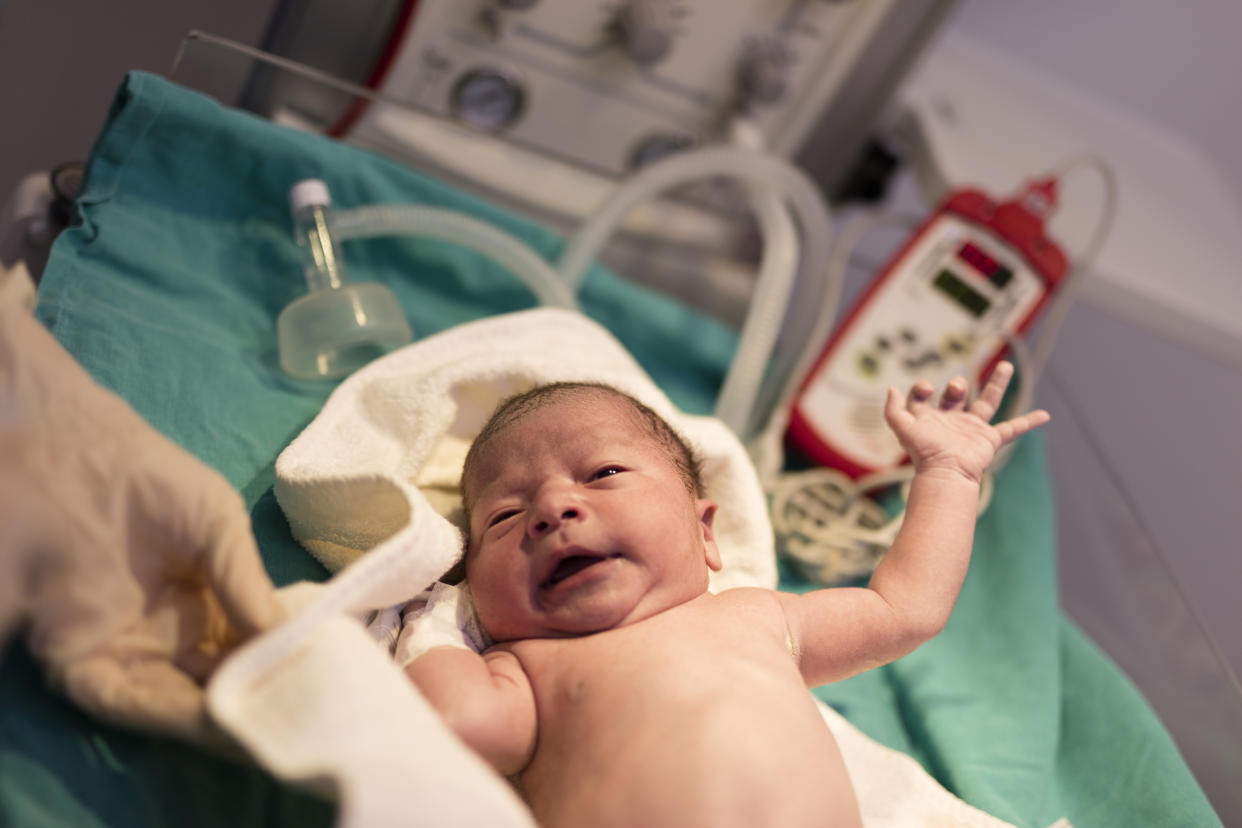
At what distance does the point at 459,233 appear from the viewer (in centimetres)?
102

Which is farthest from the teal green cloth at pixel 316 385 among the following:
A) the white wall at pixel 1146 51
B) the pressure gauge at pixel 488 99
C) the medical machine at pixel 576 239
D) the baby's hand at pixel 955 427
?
the white wall at pixel 1146 51

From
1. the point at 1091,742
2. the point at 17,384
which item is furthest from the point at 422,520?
the point at 1091,742

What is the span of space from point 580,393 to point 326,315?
0.91ft

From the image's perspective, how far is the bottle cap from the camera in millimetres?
929

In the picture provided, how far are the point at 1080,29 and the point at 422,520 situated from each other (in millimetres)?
1600

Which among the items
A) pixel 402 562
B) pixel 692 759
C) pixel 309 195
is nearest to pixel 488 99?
pixel 309 195

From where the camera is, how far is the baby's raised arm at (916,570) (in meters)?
0.75

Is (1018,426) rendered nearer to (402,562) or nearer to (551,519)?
(551,519)

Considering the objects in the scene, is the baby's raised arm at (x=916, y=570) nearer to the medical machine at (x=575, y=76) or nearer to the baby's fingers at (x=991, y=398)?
the baby's fingers at (x=991, y=398)

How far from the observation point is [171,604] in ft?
1.94

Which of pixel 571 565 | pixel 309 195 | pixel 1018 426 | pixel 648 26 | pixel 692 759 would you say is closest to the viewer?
pixel 692 759

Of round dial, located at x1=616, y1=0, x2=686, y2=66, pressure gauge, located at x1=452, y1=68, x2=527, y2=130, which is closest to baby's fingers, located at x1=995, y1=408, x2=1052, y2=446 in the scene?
round dial, located at x1=616, y1=0, x2=686, y2=66

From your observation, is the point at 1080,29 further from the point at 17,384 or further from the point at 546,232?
the point at 17,384

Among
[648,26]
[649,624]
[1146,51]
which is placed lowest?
[649,624]
